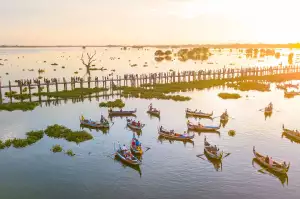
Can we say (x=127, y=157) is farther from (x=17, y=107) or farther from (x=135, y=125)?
(x=17, y=107)

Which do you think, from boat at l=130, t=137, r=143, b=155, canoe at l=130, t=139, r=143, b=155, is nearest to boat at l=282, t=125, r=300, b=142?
boat at l=130, t=137, r=143, b=155

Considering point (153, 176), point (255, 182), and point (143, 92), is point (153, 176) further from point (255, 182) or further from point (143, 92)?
point (143, 92)

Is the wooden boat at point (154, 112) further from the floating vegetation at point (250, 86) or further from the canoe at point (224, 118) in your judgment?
the floating vegetation at point (250, 86)

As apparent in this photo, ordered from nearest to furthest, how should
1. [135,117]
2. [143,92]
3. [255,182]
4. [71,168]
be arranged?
[255,182] → [71,168] → [135,117] → [143,92]

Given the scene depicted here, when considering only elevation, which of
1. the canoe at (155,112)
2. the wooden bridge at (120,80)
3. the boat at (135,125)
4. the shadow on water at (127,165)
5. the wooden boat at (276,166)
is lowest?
the shadow on water at (127,165)

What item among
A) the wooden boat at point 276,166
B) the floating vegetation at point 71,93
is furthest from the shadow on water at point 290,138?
the floating vegetation at point 71,93

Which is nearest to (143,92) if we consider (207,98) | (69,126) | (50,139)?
(207,98)
